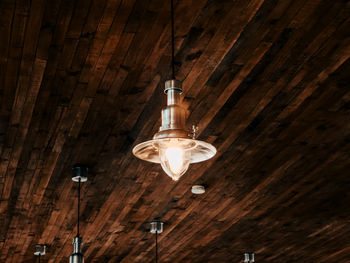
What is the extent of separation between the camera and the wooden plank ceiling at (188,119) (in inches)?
120

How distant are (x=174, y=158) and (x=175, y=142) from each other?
7 cm

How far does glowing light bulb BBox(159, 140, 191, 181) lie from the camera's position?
7.98 feet

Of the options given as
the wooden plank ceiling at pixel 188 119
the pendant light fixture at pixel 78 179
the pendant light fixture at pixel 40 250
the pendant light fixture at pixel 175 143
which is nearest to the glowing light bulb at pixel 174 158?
the pendant light fixture at pixel 175 143

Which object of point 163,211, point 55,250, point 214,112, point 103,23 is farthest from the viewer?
point 55,250

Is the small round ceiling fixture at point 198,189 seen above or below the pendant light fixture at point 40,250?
above

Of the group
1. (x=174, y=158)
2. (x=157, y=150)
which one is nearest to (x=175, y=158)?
(x=174, y=158)

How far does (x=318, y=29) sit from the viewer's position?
317 cm

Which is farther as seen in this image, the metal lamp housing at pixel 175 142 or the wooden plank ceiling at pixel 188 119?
the wooden plank ceiling at pixel 188 119

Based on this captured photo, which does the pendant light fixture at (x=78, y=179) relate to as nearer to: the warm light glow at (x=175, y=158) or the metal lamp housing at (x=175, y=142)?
the metal lamp housing at (x=175, y=142)

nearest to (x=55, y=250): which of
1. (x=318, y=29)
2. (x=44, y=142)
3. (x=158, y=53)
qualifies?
(x=44, y=142)

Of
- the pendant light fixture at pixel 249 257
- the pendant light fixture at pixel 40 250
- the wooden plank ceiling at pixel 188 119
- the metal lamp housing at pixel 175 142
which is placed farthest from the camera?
the pendant light fixture at pixel 249 257

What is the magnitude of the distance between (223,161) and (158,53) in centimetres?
171

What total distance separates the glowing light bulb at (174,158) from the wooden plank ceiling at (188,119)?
829 millimetres

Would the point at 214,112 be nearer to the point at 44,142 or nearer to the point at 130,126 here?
the point at 130,126
